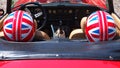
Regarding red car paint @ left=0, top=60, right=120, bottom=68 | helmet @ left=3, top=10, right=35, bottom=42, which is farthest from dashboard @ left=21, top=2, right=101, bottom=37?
red car paint @ left=0, top=60, right=120, bottom=68

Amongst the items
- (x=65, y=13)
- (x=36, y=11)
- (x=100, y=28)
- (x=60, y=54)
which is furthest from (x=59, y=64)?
(x=65, y=13)

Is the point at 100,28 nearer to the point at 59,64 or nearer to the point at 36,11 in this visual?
the point at 59,64

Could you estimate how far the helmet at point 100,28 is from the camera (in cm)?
354

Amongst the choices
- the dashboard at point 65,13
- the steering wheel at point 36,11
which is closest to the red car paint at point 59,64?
the steering wheel at point 36,11

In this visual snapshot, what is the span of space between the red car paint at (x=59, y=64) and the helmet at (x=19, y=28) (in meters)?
0.42

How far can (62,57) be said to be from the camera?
3.18 m

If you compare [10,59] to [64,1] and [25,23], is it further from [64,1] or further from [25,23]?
[64,1]

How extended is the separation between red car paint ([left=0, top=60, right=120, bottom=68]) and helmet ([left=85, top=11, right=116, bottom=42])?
0.40 meters

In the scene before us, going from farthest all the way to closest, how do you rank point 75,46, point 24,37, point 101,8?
point 101,8, point 24,37, point 75,46

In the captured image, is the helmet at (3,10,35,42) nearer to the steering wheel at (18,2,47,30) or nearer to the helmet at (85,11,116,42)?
the helmet at (85,11,116,42)

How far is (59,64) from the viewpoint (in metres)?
3.12

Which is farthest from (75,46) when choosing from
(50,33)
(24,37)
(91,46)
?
(50,33)

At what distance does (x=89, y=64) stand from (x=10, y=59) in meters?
0.62

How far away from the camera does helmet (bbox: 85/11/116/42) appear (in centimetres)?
354
